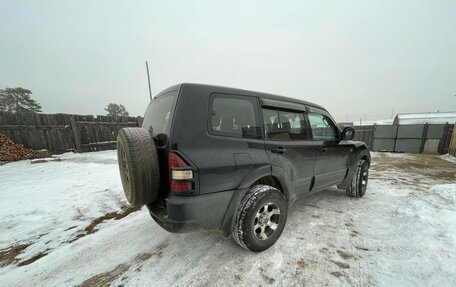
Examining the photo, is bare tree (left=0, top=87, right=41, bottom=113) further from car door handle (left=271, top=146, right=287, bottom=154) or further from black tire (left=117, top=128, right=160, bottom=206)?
car door handle (left=271, top=146, right=287, bottom=154)

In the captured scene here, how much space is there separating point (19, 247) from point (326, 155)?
4.55m

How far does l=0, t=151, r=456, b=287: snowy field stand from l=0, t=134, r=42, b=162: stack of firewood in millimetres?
5232

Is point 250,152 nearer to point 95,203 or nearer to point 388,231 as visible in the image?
point 388,231

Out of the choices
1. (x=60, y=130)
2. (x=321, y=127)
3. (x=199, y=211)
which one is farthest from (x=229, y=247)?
(x=60, y=130)

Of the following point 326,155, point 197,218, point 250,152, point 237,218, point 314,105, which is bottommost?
point 237,218

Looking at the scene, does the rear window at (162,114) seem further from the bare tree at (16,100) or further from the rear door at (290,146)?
the bare tree at (16,100)

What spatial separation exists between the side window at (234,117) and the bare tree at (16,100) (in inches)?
1447

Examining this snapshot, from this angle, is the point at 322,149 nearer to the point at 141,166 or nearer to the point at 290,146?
the point at 290,146

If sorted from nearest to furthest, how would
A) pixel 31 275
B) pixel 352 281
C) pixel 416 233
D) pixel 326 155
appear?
1. pixel 352 281
2. pixel 31 275
3. pixel 416 233
4. pixel 326 155

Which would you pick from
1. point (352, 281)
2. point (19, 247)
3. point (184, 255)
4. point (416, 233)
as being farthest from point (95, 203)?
point (416, 233)

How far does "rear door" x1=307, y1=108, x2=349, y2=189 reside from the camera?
2.89 metres

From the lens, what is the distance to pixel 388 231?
2.49 meters

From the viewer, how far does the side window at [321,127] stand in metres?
2.93

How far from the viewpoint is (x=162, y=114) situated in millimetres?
1978
